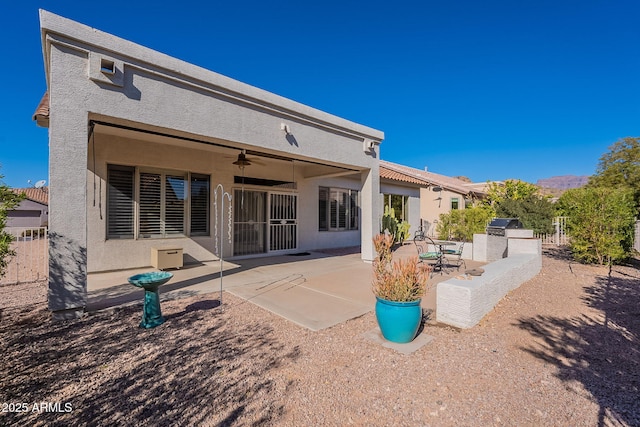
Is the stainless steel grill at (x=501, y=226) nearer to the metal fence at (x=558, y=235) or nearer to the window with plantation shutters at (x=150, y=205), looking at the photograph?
the metal fence at (x=558, y=235)

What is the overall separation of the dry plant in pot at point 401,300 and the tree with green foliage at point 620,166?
3405 centimetres

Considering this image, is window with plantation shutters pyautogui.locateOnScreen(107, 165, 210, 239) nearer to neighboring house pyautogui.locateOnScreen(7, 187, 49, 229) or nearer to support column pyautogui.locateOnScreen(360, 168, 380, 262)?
support column pyautogui.locateOnScreen(360, 168, 380, 262)

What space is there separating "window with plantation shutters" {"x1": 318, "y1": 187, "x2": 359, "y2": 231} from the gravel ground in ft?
28.2

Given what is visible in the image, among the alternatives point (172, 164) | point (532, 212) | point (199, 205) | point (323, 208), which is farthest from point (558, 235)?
point (172, 164)

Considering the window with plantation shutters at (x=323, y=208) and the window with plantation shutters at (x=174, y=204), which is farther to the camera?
the window with plantation shutters at (x=323, y=208)

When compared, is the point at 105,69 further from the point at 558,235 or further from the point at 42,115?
the point at 558,235

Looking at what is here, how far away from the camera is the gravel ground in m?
2.74

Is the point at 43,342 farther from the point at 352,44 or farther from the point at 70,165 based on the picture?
the point at 352,44

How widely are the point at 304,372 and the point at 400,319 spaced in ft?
4.76

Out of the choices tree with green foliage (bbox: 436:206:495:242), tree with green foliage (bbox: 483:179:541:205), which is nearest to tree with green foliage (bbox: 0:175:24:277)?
tree with green foliage (bbox: 436:206:495:242)

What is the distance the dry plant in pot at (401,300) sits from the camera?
4.10 metres

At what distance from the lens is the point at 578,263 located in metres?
Result: 10.3

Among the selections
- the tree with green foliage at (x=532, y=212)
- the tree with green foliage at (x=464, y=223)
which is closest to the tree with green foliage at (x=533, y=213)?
the tree with green foliage at (x=532, y=212)

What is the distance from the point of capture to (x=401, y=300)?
4184 mm
